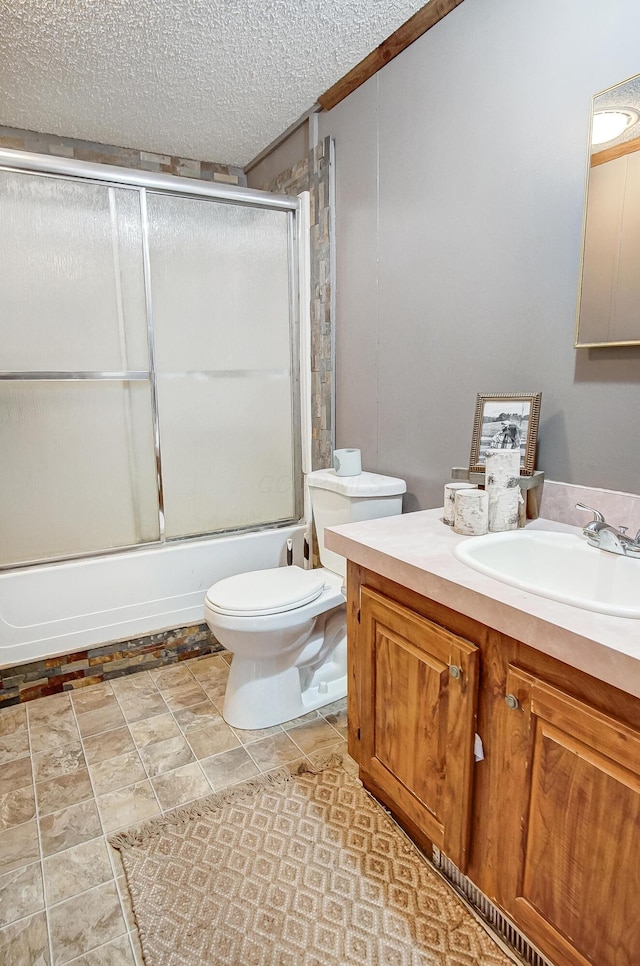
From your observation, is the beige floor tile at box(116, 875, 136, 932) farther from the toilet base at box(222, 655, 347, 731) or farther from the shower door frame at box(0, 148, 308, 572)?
the shower door frame at box(0, 148, 308, 572)

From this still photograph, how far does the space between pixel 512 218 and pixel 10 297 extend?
1.82 meters

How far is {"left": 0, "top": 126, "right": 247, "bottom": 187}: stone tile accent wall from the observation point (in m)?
2.49

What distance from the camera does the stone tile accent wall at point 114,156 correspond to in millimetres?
2489

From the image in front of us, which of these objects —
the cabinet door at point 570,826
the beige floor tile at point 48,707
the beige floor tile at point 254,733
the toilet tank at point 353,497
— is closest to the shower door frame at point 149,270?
the beige floor tile at point 48,707

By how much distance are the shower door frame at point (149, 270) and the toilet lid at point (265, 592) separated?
24.4 inches

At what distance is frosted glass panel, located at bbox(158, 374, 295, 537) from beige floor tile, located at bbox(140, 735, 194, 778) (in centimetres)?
92

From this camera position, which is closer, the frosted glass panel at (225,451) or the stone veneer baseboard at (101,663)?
the stone veneer baseboard at (101,663)

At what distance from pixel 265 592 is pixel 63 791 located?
33.7 inches

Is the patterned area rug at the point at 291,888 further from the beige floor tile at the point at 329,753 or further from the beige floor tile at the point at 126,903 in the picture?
the beige floor tile at the point at 329,753

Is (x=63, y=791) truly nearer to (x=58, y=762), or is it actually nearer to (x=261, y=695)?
(x=58, y=762)

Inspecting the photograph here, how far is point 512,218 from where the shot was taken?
5.03ft

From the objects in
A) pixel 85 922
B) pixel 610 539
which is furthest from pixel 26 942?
pixel 610 539

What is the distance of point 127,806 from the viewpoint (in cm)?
162

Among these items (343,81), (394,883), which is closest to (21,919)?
(394,883)
